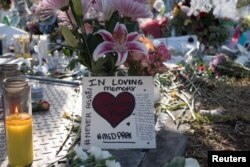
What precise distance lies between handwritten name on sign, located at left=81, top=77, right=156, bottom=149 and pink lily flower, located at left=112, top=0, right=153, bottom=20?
0.55ft

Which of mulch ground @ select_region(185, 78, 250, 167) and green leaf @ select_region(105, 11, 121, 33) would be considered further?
mulch ground @ select_region(185, 78, 250, 167)

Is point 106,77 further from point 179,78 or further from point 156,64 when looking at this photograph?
point 179,78

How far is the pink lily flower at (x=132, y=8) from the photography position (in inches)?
35.7

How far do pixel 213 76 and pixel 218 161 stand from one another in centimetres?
104

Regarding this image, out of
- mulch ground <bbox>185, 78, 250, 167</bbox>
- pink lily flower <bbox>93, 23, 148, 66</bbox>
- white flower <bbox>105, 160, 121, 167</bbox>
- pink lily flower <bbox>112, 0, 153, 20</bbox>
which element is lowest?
mulch ground <bbox>185, 78, 250, 167</bbox>

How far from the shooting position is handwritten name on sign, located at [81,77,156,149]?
0.93 meters

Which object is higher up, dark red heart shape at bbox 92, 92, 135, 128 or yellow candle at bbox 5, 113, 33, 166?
dark red heart shape at bbox 92, 92, 135, 128

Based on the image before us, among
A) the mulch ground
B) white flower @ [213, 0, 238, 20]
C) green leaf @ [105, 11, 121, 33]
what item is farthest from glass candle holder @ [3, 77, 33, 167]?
white flower @ [213, 0, 238, 20]

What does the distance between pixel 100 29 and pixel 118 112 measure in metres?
0.23

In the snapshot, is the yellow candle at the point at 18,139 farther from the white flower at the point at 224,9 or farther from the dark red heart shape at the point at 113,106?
the white flower at the point at 224,9

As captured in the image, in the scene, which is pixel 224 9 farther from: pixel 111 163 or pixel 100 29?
pixel 111 163

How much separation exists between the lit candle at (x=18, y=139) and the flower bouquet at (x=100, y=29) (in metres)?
0.23

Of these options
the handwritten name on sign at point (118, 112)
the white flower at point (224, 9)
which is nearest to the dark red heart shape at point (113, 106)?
the handwritten name on sign at point (118, 112)

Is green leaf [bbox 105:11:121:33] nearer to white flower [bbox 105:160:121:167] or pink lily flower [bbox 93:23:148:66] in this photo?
pink lily flower [bbox 93:23:148:66]
